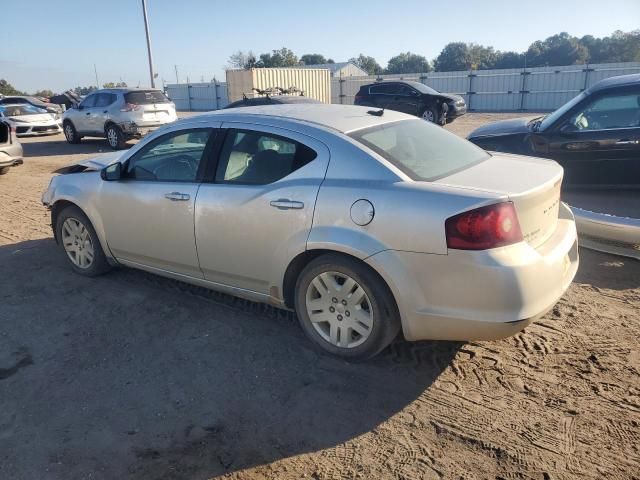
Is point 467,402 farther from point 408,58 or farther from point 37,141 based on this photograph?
point 408,58

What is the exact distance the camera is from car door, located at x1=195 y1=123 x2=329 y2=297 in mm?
3314

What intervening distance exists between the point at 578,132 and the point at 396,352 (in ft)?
15.4

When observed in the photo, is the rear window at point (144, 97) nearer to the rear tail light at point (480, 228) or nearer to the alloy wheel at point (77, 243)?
the alloy wheel at point (77, 243)

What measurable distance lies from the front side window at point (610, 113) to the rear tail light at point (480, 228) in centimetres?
469

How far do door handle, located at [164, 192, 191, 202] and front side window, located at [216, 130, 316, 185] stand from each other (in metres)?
0.31

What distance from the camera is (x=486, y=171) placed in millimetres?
3377

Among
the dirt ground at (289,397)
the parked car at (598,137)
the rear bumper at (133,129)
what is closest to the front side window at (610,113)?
the parked car at (598,137)

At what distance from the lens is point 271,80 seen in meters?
21.9

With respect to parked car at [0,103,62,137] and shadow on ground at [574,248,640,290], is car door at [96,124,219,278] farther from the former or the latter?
parked car at [0,103,62,137]

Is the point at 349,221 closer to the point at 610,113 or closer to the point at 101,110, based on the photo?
the point at 610,113

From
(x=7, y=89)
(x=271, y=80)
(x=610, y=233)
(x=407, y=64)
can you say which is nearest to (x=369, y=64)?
(x=407, y=64)

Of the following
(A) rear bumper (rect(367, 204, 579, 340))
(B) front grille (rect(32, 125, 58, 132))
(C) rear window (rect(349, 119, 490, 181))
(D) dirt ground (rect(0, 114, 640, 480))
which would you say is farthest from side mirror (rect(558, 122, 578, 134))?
(B) front grille (rect(32, 125, 58, 132))

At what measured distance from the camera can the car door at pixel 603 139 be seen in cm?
645

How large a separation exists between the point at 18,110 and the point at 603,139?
18621 mm
